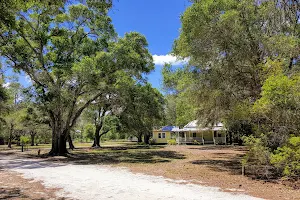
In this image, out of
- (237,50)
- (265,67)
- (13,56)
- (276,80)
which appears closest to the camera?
(276,80)

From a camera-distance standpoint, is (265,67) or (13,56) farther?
(13,56)

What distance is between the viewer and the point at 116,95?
20359 millimetres

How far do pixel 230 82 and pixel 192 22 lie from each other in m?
3.39

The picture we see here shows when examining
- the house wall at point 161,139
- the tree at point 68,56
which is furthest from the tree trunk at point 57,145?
the house wall at point 161,139

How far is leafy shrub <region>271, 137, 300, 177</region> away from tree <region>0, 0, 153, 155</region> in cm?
1175

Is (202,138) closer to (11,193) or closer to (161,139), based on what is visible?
(161,139)

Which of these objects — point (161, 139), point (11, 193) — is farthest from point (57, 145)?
point (161, 139)

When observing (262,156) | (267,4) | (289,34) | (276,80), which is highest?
(267,4)

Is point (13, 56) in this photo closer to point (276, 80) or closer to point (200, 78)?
point (200, 78)

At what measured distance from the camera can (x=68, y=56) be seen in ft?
65.8

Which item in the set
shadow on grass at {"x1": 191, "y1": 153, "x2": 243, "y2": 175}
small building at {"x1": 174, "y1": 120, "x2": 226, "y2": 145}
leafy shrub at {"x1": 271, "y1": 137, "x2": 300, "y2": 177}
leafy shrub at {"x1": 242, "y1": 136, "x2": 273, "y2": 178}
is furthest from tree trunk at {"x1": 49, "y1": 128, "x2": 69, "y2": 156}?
small building at {"x1": 174, "y1": 120, "x2": 226, "y2": 145}

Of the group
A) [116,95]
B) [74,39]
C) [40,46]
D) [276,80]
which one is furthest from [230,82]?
[40,46]

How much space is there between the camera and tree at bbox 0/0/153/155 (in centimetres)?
1800

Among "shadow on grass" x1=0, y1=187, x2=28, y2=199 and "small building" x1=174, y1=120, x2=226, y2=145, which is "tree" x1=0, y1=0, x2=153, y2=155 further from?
"small building" x1=174, y1=120, x2=226, y2=145
